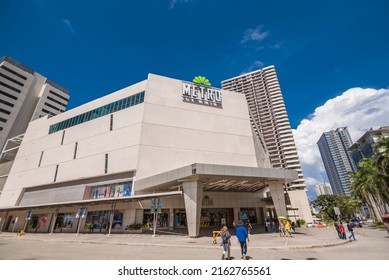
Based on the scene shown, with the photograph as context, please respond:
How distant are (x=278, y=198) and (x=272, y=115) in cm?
8252

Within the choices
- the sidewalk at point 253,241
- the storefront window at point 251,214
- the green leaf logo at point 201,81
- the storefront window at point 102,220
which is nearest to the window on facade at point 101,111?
the green leaf logo at point 201,81

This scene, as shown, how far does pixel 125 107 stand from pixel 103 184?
13.1m

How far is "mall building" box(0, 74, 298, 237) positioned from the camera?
93.2 ft

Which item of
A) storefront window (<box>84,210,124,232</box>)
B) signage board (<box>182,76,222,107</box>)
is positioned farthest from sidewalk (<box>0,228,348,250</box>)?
signage board (<box>182,76,222,107</box>)

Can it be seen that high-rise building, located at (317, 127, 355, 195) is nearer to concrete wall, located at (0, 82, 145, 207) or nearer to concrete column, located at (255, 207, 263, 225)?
concrete column, located at (255, 207, 263, 225)

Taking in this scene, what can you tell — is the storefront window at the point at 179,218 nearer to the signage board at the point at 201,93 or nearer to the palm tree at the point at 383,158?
the signage board at the point at 201,93

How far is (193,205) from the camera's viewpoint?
20.1m

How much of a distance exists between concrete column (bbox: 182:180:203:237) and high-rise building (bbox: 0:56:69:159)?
71466 millimetres

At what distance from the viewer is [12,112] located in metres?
65.2

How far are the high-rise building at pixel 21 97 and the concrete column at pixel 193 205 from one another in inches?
2814

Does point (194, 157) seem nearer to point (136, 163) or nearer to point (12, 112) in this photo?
point (136, 163)

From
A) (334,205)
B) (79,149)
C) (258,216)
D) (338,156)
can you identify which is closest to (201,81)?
(79,149)

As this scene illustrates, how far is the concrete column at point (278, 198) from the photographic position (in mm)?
23219
